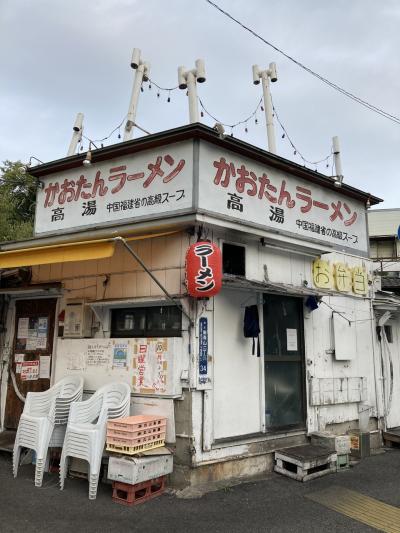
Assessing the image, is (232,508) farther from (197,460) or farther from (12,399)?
(12,399)

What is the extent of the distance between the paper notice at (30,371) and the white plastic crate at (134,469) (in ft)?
9.88

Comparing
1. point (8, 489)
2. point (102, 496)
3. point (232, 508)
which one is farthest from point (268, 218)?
point (8, 489)

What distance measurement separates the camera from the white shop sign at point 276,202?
643 cm

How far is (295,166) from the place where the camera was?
759 centimetres

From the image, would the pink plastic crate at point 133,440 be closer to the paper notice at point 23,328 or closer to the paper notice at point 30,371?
the paper notice at point 30,371

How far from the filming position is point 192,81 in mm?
8172

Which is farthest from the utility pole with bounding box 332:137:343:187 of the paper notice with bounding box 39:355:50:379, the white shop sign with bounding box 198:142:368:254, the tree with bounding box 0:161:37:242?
the tree with bounding box 0:161:37:242

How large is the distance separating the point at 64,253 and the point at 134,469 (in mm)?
2940

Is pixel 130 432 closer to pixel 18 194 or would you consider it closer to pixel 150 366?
pixel 150 366

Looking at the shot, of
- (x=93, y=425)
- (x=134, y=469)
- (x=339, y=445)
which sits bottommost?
(x=339, y=445)

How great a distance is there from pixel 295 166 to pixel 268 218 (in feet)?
3.91

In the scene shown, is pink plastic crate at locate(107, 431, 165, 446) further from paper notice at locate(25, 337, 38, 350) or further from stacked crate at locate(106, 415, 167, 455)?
paper notice at locate(25, 337, 38, 350)

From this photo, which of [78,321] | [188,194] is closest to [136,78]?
[188,194]

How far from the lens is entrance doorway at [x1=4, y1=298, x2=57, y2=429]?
7699mm
